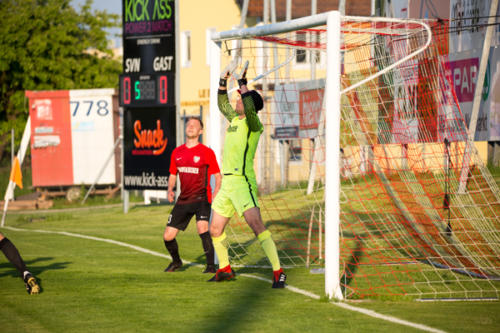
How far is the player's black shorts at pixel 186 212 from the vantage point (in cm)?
980

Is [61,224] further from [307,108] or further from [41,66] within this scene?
[41,66]

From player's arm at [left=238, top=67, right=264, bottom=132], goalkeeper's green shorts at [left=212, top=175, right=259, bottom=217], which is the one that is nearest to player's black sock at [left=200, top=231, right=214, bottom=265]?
goalkeeper's green shorts at [left=212, top=175, right=259, bottom=217]

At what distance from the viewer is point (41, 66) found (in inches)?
1398

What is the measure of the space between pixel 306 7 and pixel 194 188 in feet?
74.1

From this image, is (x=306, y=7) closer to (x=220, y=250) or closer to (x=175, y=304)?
(x=220, y=250)

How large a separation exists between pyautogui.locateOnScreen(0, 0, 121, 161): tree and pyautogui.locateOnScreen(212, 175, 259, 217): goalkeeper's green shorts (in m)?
28.1

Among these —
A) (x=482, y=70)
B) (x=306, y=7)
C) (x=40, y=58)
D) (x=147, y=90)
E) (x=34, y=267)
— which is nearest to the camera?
(x=34, y=267)

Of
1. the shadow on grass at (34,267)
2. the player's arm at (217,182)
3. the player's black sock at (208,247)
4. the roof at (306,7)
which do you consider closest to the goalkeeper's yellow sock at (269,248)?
the player's arm at (217,182)

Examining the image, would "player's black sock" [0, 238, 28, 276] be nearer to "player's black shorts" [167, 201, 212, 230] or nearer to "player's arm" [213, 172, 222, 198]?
"player's black shorts" [167, 201, 212, 230]

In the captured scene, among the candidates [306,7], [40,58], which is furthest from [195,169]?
[40,58]

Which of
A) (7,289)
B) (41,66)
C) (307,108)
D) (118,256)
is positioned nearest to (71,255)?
(118,256)

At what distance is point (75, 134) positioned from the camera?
2642cm

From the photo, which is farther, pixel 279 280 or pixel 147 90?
pixel 147 90

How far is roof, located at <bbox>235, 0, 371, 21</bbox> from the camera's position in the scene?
25625mm
